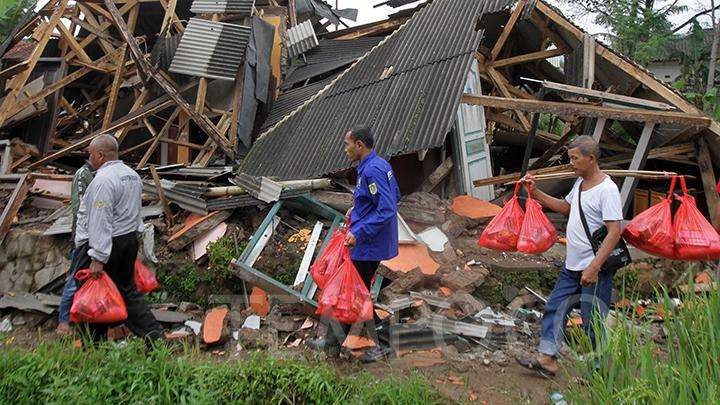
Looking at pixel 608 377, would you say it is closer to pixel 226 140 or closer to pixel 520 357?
pixel 520 357

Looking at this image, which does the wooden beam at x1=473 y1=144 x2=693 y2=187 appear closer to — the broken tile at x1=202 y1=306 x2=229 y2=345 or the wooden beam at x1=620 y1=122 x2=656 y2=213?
the wooden beam at x1=620 y1=122 x2=656 y2=213

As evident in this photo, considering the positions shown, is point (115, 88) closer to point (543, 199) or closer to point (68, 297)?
point (68, 297)

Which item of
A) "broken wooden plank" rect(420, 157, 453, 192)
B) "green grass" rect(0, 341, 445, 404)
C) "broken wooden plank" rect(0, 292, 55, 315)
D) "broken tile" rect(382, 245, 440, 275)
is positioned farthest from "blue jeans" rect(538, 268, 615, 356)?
"broken wooden plank" rect(0, 292, 55, 315)

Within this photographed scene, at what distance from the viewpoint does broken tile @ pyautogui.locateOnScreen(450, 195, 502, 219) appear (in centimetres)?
663

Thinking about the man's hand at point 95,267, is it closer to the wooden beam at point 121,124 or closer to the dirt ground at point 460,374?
the dirt ground at point 460,374

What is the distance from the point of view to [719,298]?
2.80 metres

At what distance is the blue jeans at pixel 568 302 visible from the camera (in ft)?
11.8

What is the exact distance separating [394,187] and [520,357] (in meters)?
1.73

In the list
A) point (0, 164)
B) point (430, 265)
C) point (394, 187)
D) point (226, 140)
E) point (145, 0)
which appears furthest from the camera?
point (145, 0)

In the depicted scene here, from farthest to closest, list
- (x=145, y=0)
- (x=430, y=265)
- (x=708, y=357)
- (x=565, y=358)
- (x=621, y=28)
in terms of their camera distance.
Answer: (x=621, y=28)
(x=145, y=0)
(x=430, y=265)
(x=565, y=358)
(x=708, y=357)

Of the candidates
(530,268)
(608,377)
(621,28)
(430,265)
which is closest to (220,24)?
(430,265)

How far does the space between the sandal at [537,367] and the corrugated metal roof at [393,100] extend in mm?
2678

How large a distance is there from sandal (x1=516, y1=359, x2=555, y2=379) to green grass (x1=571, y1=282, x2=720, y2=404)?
100 centimetres

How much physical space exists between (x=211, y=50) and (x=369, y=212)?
21.2ft
